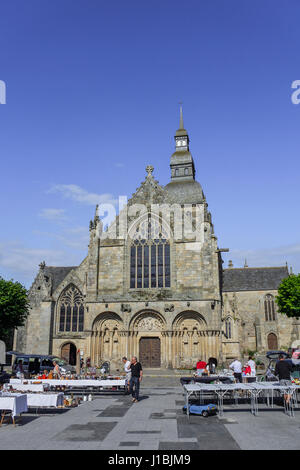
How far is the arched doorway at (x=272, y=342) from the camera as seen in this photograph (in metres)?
52.9

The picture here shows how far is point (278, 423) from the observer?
1039cm

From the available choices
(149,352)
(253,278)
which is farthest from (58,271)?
(253,278)

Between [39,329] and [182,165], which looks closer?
[39,329]

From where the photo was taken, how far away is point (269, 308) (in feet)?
178

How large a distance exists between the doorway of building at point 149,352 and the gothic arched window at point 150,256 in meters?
4.17

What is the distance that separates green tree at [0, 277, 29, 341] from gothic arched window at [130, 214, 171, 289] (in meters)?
8.79

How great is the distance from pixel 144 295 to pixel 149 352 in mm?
4386

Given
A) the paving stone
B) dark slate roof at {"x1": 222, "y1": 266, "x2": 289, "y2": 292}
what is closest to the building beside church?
dark slate roof at {"x1": 222, "y1": 266, "x2": 289, "y2": 292}

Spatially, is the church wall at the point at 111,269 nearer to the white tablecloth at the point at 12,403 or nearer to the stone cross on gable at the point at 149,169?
the stone cross on gable at the point at 149,169

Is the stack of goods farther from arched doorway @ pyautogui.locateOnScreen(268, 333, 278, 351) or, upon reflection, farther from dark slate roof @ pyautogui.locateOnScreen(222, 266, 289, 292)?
dark slate roof @ pyautogui.locateOnScreen(222, 266, 289, 292)

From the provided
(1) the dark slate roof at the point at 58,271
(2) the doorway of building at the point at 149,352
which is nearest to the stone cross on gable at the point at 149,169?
(2) the doorway of building at the point at 149,352

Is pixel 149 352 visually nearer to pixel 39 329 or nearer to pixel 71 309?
pixel 71 309

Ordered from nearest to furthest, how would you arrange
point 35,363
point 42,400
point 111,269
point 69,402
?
point 42,400
point 69,402
point 35,363
point 111,269

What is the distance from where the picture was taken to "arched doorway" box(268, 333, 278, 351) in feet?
173
